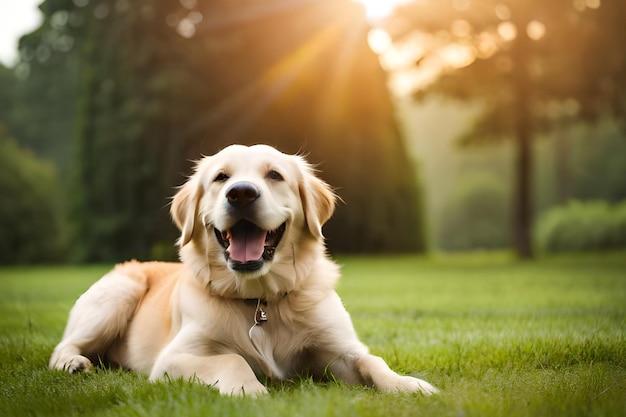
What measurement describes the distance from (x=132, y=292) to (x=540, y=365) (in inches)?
105

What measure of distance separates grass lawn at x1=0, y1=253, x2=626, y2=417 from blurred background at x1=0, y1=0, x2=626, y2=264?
38.7 ft

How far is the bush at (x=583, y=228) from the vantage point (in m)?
21.5

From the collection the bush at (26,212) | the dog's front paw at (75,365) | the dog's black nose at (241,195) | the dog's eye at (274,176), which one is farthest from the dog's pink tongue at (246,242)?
the bush at (26,212)

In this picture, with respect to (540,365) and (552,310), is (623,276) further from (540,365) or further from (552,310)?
(540,365)

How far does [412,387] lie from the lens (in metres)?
3.09

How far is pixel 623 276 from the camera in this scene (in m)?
12.8

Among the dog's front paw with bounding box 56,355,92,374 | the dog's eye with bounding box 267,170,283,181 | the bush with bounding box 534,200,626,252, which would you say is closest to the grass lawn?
the dog's front paw with bounding box 56,355,92,374

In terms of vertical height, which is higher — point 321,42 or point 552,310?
point 321,42

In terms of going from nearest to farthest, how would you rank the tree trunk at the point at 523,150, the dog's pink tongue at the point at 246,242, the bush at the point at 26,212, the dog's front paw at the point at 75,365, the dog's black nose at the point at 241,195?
the dog's black nose at the point at 241,195 → the dog's pink tongue at the point at 246,242 → the dog's front paw at the point at 75,365 → the tree trunk at the point at 523,150 → the bush at the point at 26,212

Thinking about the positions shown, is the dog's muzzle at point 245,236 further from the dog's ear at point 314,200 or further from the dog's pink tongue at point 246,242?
Result: the dog's ear at point 314,200

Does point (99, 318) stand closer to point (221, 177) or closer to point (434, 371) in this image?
point (221, 177)

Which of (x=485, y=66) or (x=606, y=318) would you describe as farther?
(x=485, y=66)

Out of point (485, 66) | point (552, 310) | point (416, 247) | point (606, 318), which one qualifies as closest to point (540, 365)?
point (606, 318)

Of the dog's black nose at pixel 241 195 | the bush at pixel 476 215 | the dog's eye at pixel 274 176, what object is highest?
the dog's eye at pixel 274 176
